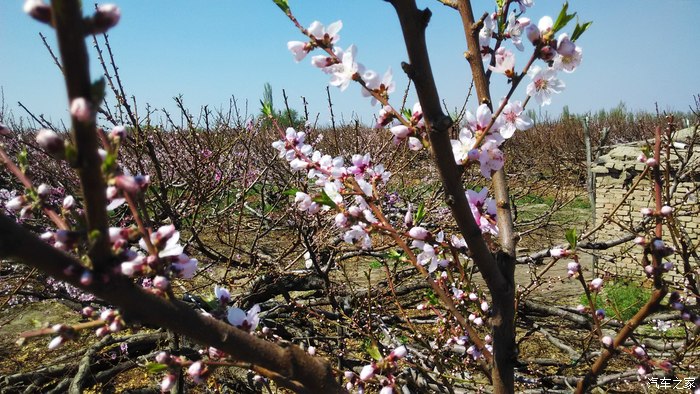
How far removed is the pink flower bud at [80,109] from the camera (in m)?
0.44

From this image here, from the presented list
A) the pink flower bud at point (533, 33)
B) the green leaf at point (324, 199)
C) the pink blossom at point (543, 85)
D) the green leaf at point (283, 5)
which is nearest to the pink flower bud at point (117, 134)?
the green leaf at point (324, 199)

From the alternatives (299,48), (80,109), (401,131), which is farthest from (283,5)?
(80,109)

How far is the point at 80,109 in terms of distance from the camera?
447 millimetres

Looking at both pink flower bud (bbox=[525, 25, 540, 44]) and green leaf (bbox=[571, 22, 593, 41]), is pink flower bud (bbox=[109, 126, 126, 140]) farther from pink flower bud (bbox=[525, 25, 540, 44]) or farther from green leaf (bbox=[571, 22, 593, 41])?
green leaf (bbox=[571, 22, 593, 41])

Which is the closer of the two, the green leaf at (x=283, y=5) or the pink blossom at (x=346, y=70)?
the pink blossom at (x=346, y=70)

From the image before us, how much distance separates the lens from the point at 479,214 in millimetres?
1384

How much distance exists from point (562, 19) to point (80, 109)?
1054mm

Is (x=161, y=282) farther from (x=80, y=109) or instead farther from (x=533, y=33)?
(x=533, y=33)

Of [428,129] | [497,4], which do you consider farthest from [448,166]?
[497,4]

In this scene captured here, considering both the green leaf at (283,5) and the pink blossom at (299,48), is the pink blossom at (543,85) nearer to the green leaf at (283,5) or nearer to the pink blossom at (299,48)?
the pink blossom at (299,48)

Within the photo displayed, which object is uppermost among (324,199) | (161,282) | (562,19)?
(562,19)

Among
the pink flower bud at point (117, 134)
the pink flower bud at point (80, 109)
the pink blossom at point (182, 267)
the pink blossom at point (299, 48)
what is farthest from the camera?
the pink blossom at point (299, 48)

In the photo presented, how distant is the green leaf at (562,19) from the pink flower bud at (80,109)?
3.31ft

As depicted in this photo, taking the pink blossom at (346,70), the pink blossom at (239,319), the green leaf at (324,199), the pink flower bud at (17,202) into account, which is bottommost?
the pink blossom at (239,319)
